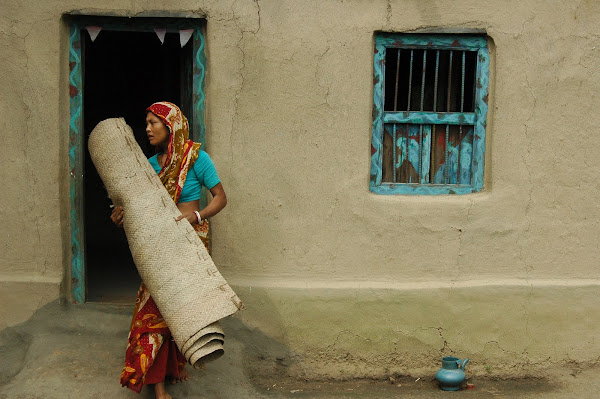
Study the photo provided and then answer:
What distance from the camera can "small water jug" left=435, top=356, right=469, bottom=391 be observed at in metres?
4.71

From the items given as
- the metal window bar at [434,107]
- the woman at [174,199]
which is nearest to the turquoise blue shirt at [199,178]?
the woman at [174,199]

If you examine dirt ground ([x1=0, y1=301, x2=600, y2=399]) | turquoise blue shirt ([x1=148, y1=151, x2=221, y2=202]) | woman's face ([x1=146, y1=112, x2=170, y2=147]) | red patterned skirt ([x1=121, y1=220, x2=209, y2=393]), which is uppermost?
woman's face ([x1=146, y1=112, x2=170, y2=147])

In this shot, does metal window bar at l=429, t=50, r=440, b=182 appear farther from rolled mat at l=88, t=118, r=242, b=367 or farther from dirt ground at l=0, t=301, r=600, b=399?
rolled mat at l=88, t=118, r=242, b=367

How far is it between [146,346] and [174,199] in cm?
83

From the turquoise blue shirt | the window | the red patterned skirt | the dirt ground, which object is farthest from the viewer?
the window

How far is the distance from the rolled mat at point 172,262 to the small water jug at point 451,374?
155 cm

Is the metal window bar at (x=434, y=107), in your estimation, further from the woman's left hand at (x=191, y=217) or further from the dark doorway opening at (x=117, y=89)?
the dark doorway opening at (x=117, y=89)

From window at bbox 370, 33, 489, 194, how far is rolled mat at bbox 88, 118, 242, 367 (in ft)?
4.91

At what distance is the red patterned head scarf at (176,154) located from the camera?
13.7 feet

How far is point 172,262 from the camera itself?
3.98 meters

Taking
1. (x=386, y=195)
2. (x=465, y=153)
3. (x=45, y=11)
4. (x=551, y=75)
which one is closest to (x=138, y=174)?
(x=45, y=11)

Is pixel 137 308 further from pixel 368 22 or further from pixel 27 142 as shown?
pixel 368 22

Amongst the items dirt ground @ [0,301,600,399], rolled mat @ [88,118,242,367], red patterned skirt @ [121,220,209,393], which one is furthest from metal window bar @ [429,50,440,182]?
rolled mat @ [88,118,242,367]

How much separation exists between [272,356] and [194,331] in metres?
1.19
